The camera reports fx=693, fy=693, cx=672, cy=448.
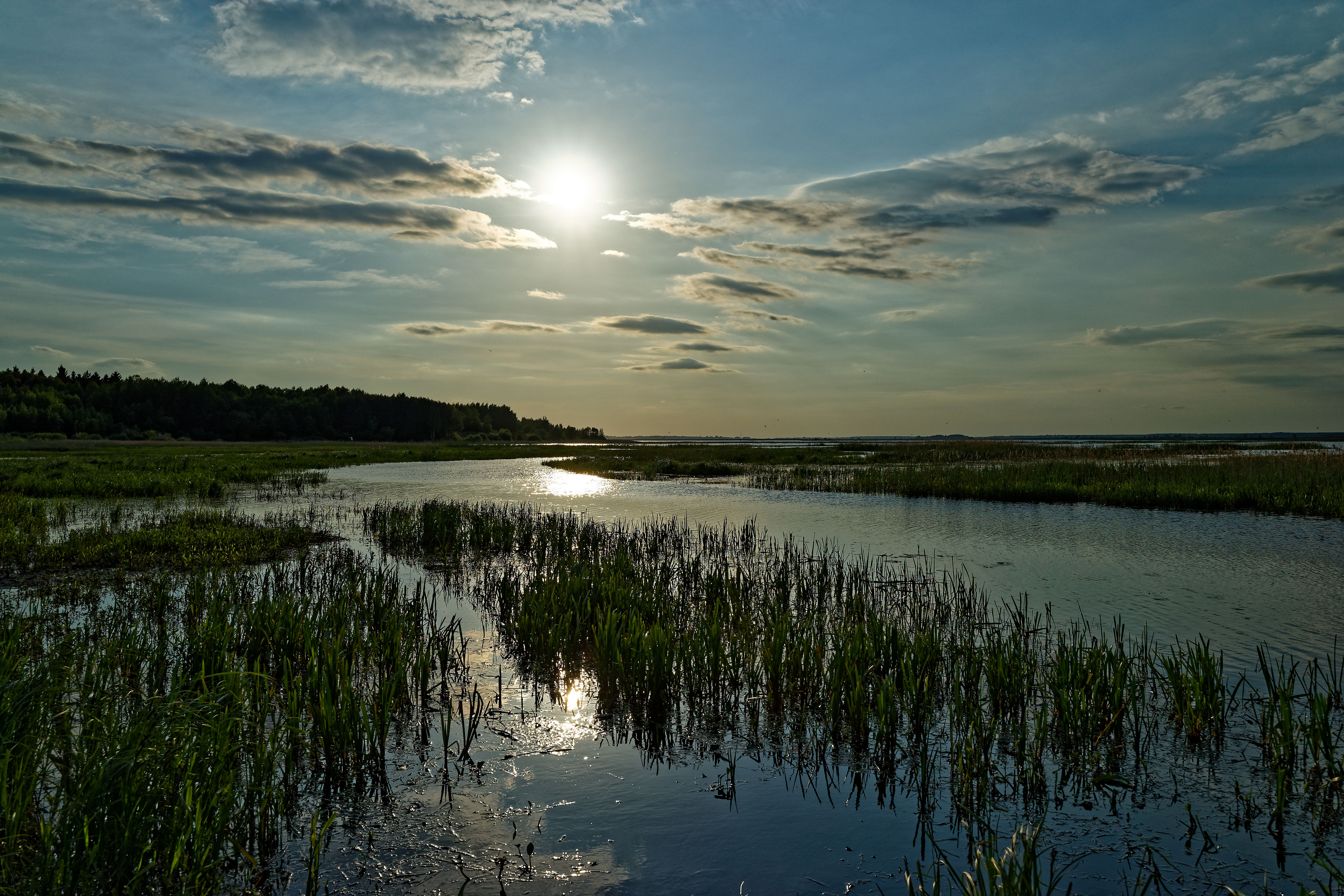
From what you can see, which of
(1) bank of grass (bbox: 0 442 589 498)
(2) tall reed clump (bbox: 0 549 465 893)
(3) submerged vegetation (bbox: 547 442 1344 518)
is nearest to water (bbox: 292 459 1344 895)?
→ (2) tall reed clump (bbox: 0 549 465 893)

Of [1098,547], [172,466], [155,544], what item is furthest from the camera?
[172,466]

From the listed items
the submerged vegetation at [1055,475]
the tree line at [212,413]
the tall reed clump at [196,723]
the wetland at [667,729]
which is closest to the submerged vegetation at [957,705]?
the wetland at [667,729]

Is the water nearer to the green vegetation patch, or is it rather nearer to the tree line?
the green vegetation patch

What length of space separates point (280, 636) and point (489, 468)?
56219 mm

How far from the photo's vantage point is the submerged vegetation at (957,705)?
6.34 metres

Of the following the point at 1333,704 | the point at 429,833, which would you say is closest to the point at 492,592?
the point at 429,833

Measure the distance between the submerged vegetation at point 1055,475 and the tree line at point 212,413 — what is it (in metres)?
85.4

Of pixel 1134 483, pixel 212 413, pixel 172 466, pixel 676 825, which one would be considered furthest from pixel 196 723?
pixel 212 413

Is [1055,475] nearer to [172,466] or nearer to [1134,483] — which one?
[1134,483]

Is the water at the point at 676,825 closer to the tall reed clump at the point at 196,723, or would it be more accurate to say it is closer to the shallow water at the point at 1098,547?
the shallow water at the point at 1098,547

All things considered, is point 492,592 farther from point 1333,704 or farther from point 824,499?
point 824,499

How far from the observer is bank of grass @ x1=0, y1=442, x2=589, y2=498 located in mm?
32781

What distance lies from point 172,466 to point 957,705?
54.1 m

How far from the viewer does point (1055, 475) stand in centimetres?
3728
